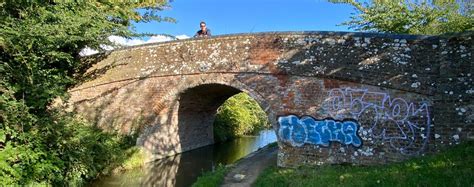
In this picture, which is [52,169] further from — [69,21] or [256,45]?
[256,45]

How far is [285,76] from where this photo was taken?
10.9 metres

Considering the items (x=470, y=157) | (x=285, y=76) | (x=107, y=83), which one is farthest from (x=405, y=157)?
(x=107, y=83)

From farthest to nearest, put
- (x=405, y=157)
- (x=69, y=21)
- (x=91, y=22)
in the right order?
(x=405, y=157) → (x=91, y=22) → (x=69, y=21)

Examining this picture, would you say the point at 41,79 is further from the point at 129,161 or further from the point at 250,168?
the point at 250,168

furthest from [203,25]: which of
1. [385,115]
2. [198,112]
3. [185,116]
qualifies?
[385,115]

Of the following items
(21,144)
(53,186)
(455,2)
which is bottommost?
(53,186)

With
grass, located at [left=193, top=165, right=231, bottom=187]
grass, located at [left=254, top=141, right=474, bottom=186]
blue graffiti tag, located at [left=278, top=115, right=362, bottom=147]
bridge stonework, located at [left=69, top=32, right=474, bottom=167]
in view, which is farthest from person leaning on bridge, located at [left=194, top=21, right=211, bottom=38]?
grass, located at [left=254, top=141, right=474, bottom=186]

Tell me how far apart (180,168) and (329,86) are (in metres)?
5.77

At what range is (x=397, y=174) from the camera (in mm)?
7664

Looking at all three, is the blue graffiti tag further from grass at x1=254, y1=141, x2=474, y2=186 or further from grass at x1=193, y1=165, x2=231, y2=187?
grass at x1=193, y1=165, x2=231, y2=187

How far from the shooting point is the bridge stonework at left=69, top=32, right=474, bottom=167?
8.95m

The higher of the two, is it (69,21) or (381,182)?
(69,21)

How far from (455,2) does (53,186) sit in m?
12.5

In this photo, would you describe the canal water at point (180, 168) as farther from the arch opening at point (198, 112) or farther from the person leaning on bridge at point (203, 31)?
the person leaning on bridge at point (203, 31)
